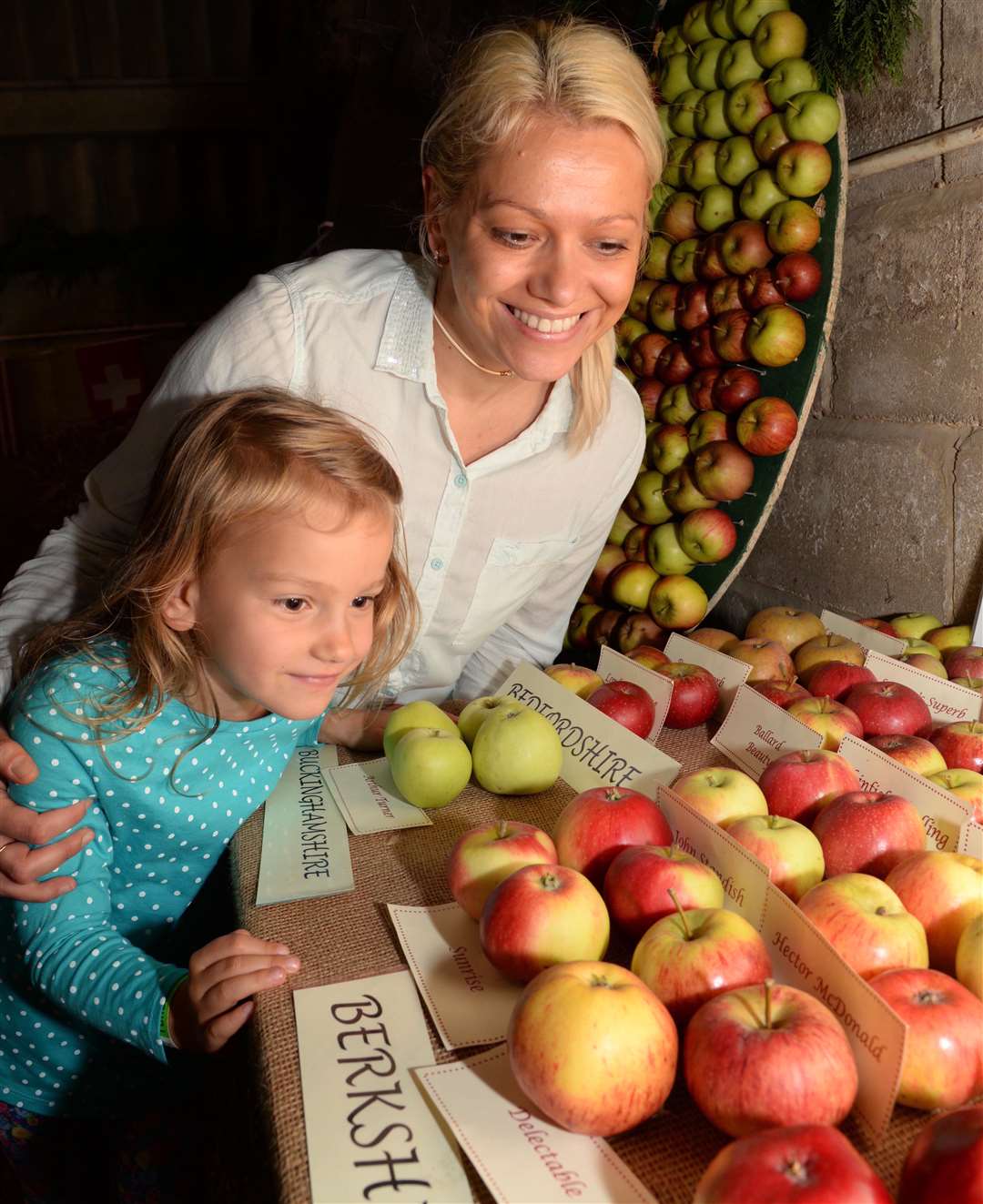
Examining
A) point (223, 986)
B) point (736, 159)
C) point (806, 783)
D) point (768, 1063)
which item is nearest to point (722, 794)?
point (806, 783)

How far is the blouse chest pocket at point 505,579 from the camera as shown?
1.85 m

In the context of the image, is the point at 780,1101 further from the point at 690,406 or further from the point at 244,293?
the point at 690,406

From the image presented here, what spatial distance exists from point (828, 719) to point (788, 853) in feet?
1.13

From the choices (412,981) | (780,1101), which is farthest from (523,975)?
(780,1101)

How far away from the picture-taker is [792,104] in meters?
2.06

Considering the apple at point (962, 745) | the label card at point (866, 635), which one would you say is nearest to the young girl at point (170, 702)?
the apple at point (962, 745)

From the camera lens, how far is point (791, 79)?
2.08 metres

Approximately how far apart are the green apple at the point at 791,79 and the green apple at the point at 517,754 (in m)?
1.54

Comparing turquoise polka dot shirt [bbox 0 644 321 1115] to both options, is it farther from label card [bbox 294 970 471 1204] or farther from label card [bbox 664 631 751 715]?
label card [bbox 664 631 751 715]

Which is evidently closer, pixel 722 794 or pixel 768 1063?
pixel 768 1063

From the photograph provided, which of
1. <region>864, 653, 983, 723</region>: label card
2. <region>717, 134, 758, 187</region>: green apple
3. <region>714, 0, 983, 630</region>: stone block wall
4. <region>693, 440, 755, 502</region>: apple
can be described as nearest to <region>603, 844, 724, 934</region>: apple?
<region>864, 653, 983, 723</region>: label card

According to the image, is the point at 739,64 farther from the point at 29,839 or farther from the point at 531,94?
the point at 29,839

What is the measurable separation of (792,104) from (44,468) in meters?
2.77

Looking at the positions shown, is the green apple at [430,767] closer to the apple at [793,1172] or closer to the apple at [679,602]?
the apple at [793,1172]
